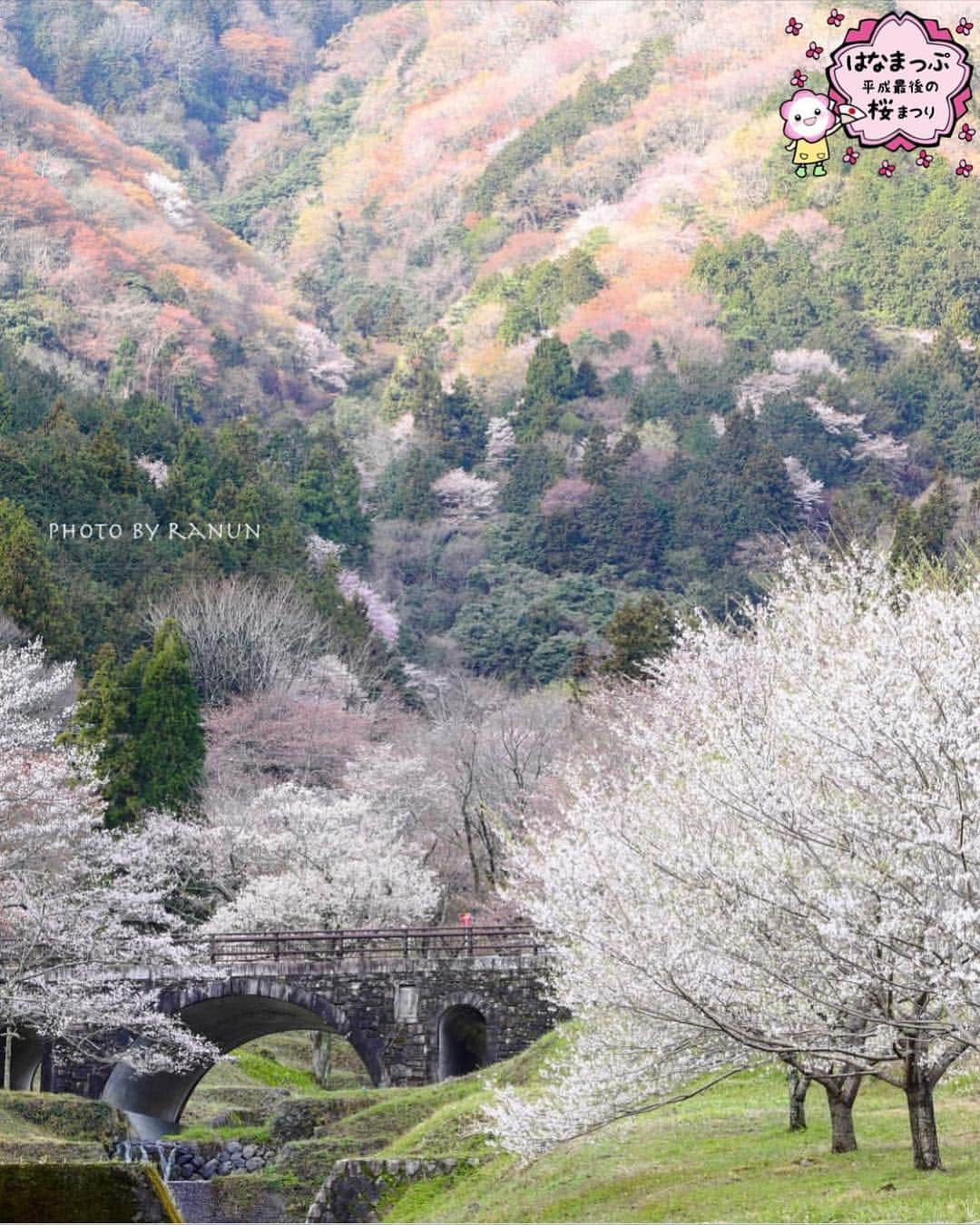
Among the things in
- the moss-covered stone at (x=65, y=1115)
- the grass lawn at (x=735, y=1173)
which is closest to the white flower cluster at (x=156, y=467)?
the moss-covered stone at (x=65, y=1115)

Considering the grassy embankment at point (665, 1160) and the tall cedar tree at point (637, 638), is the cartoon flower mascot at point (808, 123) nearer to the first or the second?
the tall cedar tree at point (637, 638)

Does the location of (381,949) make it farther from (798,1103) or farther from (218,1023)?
(798,1103)

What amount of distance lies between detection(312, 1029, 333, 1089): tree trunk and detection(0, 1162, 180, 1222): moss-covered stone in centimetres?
2944

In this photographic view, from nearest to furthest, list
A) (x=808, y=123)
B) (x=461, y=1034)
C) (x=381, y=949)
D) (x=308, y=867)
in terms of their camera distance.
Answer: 1. (x=381, y=949)
2. (x=461, y=1034)
3. (x=308, y=867)
4. (x=808, y=123)

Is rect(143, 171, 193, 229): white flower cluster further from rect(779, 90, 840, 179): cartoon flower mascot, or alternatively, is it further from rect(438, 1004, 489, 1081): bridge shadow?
rect(438, 1004, 489, 1081): bridge shadow

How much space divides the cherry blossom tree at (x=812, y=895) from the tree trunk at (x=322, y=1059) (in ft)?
83.8

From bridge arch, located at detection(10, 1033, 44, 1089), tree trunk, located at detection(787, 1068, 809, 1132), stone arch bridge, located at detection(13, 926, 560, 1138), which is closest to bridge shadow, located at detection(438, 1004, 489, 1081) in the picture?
stone arch bridge, located at detection(13, 926, 560, 1138)

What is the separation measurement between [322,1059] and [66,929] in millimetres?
13488

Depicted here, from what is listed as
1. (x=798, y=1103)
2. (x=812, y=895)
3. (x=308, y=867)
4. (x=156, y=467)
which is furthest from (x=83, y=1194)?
(x=156, y=467)

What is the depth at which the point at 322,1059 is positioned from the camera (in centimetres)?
4241

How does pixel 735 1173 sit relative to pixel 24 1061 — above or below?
below

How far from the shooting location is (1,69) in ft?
360

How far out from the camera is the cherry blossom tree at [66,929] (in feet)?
97.4

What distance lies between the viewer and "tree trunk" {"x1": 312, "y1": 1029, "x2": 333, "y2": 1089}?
4238cm
